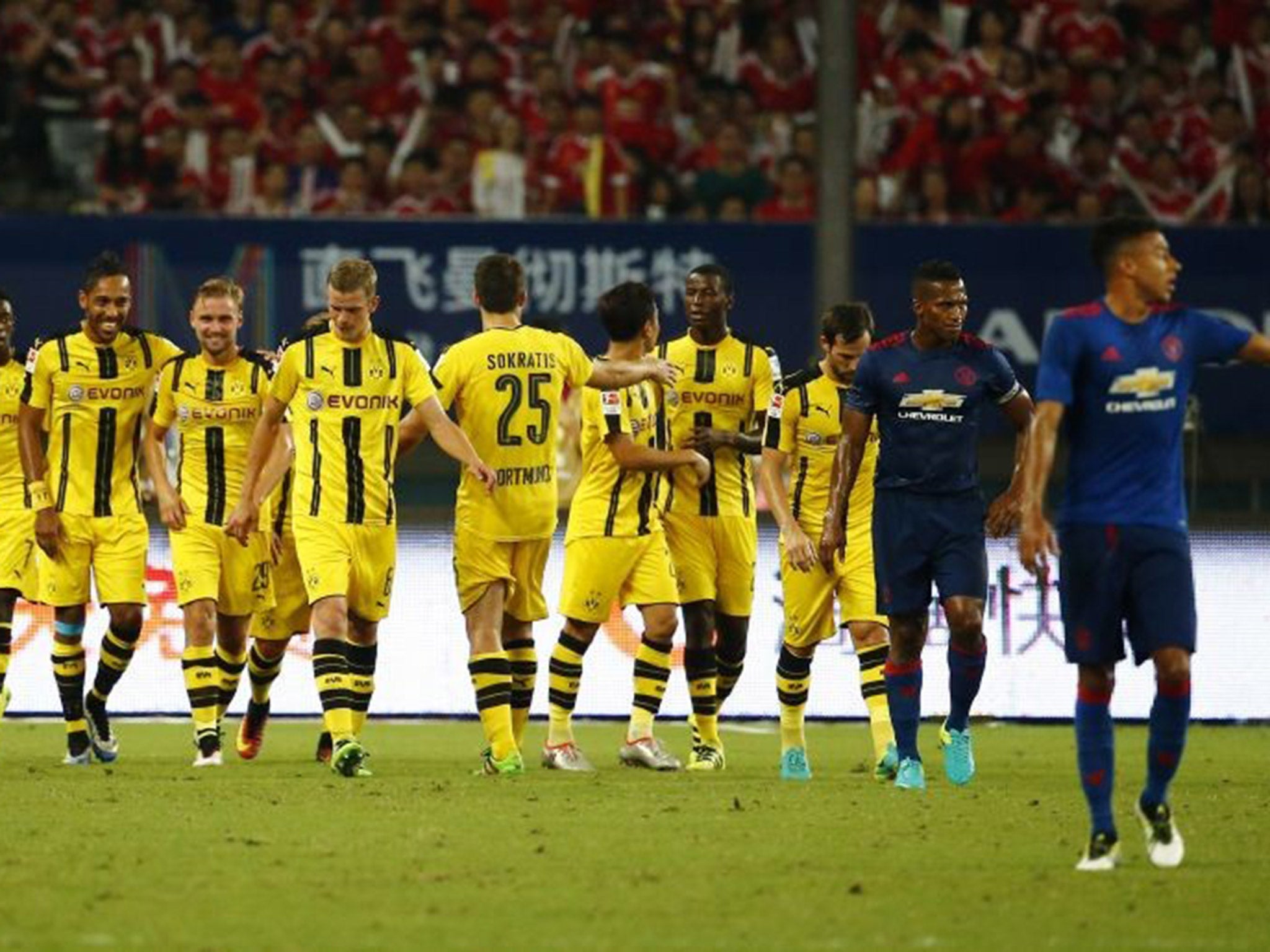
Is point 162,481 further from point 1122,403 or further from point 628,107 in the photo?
point 628,107

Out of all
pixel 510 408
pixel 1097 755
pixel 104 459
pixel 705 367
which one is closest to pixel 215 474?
pixel 104 459

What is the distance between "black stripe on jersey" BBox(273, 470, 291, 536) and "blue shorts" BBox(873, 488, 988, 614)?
9.98 ft

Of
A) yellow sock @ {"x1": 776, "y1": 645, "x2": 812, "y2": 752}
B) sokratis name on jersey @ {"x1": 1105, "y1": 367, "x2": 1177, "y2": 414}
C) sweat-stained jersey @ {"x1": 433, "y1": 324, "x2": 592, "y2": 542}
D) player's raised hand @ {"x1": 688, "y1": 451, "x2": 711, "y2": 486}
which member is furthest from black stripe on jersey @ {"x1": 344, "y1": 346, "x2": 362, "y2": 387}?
sokratis name on jersey @ {"x1": 1105, "y1": 367, "x2": 1177, "y2": 414}

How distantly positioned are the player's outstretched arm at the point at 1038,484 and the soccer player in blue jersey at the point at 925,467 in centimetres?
227

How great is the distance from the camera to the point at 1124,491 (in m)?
8.22

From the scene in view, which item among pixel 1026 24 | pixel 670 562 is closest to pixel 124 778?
pixel 670 562

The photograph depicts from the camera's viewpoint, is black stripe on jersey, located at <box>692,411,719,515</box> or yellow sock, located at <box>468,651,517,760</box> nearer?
yellow sock, located at <box>468,651,517,760</box>

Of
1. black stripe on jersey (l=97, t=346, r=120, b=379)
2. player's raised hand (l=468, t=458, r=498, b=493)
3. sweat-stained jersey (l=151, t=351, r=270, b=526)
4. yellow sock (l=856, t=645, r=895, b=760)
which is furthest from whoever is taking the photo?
black stripe on jersey (l=97, t=346, r=120, b=379)

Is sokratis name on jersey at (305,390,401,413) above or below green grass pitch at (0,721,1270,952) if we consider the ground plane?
above

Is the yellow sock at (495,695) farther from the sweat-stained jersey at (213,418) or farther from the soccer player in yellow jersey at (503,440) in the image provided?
the sweat-stained jersey at (213,418)

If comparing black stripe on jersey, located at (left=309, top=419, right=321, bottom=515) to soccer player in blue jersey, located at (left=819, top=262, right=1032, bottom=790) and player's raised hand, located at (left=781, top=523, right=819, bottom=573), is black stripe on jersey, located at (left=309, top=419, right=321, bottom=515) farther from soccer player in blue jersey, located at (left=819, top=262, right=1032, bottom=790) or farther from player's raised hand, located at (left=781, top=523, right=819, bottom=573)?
soccer player in blue jersey, located at (left=819, top=262, right=1032, bottom=790)

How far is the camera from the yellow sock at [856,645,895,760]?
11.5 metres

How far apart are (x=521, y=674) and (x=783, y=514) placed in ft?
4.70

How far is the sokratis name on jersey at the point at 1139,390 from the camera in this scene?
26.9 feet
